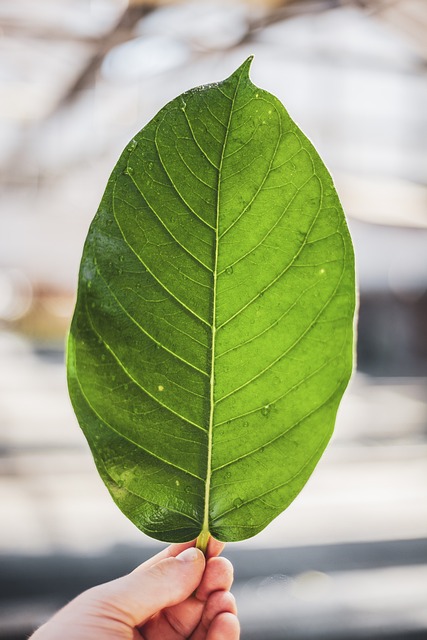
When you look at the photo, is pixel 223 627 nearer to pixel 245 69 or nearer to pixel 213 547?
pixel 213 547

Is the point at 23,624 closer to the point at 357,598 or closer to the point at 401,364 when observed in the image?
the point at 357,598

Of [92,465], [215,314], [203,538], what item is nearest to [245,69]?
[215,314]

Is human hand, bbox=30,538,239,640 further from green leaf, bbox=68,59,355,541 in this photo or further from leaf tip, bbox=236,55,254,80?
leaf tip, bbox=236,55,254,80

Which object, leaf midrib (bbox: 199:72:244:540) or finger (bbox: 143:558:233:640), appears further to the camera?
finger (bbox: 143:558:233:640)

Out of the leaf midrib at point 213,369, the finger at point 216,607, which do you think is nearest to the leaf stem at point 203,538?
the leaf midrib at point 213,369

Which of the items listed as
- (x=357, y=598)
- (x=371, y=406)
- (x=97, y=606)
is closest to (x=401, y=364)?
(x=371, y=406)

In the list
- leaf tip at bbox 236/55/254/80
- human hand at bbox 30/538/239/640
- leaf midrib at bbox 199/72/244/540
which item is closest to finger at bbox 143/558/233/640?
human hand at bbox 30/538/239/640

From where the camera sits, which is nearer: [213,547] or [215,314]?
[215,314]
